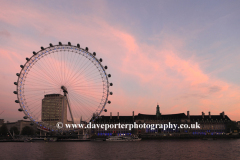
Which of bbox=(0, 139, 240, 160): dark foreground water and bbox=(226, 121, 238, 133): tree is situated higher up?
bbox=(226, 121, 238, 133): tree

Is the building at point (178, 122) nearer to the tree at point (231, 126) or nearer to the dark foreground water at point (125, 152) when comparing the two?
the tree at point (231, 126)

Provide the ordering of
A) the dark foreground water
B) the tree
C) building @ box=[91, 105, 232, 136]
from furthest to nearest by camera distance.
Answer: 1. building @ box=[91, 105, 232, 136]
2. the tree
3. the dark foreground water

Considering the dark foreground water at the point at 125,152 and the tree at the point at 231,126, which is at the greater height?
the tree at the point at 231,126

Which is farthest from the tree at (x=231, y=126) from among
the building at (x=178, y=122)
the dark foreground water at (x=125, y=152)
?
the dark foreground water at (x=125, y=152)

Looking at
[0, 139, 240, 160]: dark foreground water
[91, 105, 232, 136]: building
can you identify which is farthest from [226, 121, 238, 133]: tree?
[0, 139, 240, 160]: dark foreground water

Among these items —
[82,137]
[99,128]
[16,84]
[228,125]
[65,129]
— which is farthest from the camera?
[99,128]

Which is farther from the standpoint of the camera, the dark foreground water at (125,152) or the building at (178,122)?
the building at (178,122)

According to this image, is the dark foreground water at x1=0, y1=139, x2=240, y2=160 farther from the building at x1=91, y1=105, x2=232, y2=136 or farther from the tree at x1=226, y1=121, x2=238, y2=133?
the building at x1=91, y1=105, x2=232, y2=136

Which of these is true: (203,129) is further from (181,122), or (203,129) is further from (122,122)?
(122,122)

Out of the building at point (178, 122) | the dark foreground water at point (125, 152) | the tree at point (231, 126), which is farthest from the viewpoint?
the building at point (178, 122)

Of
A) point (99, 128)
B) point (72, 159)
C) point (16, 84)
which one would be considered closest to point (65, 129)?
point (16, 84)

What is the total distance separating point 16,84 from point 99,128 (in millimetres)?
127089

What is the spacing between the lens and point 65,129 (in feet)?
263

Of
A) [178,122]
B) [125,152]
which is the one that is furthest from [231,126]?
[125,152]
